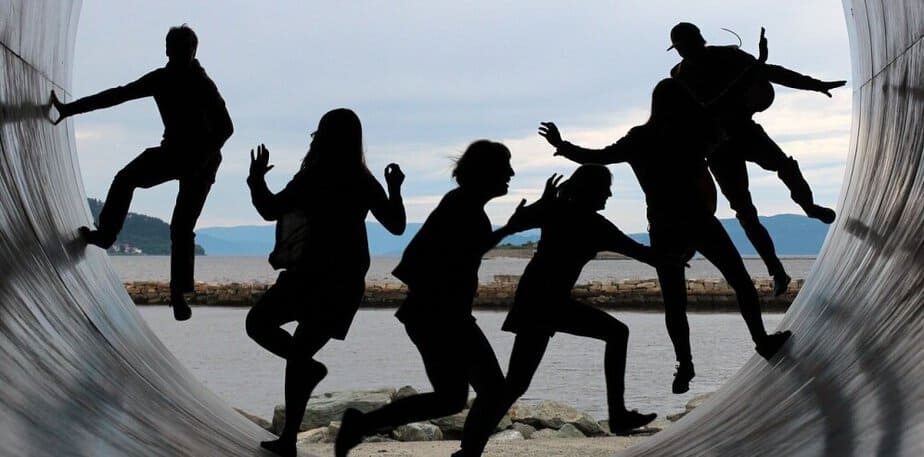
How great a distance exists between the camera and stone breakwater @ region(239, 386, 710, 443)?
10.9 metres

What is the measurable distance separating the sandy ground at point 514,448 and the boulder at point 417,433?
0.30 metres

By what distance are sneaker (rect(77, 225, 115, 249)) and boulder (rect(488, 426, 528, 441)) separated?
4853 millimetres

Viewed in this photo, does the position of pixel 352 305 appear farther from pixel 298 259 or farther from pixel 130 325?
pixel 130 325

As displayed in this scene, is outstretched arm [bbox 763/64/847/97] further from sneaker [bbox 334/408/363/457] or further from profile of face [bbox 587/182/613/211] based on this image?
sneaker [bbox 334/408/363/457]

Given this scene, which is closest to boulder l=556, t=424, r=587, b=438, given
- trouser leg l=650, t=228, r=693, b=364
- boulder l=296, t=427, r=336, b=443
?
boulder l=296, t=427, r=336, b=443

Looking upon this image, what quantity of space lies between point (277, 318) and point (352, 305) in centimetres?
31

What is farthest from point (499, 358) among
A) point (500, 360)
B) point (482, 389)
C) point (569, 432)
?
point (482, 389)

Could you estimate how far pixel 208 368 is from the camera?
25.0 meters

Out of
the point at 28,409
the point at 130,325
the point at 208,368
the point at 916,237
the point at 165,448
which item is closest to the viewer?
the point at 28,409

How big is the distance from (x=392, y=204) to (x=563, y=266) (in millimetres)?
766

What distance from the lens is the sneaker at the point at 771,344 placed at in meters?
6.25

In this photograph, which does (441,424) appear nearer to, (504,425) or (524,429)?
(504,425)

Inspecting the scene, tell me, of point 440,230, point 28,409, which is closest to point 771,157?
point 440,230

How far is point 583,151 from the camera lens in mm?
5164
